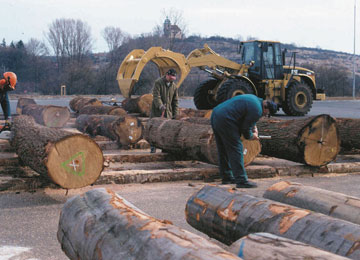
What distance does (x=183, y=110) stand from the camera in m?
13.2

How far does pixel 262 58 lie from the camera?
1612 cm

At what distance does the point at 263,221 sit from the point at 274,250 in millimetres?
834

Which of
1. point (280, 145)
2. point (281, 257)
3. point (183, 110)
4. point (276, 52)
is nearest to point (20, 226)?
point (281, 257)

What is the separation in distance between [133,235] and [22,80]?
7179cm

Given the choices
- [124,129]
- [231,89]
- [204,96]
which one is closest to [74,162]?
[124,129]

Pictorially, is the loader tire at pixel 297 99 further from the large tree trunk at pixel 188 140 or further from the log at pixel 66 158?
the log at pixel 66 158

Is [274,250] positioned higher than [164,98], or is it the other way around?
[164,98]

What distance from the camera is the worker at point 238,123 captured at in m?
5.77

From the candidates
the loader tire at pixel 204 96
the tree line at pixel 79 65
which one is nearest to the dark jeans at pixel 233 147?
the loader tire at pixel 204 96

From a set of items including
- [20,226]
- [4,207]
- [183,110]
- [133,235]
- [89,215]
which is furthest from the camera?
[183,110]

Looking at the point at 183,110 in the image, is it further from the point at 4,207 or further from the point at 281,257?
the point at 281,257

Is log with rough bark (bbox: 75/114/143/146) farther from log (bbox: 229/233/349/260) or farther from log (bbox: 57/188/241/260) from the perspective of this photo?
log (bbox: 229/233/349/260)

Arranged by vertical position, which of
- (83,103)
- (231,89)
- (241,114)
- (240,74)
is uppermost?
(240,74)

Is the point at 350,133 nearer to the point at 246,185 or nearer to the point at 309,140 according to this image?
the point at 309,140
